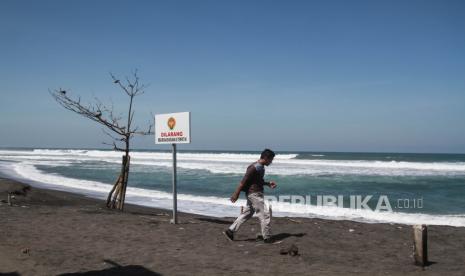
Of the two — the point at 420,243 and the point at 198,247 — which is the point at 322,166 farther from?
the point at 420,243

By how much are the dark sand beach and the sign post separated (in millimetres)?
1361

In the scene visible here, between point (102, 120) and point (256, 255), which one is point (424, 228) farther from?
point (102, 120)

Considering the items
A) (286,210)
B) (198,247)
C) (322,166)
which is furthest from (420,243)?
(322,166)

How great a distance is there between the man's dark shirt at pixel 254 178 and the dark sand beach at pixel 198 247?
1.00m

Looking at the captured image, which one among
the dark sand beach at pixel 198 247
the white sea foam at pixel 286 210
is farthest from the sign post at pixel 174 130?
the white sea foam at pixel 286 210

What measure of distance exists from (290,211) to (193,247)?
7643 mm

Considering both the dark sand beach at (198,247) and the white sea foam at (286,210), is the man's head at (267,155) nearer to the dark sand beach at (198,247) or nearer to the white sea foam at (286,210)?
the dark sand beach at (198,247)

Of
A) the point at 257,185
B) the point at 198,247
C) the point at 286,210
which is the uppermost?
the point at 257,185

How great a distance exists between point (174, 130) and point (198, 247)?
287 cm

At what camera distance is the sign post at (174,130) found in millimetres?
9641

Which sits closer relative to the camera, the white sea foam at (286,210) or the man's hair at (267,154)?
the man's hair at (267,154)

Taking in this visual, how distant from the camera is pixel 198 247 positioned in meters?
7.93

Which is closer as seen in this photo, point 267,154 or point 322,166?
point 267,154

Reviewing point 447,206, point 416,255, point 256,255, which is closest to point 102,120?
point 256,255
